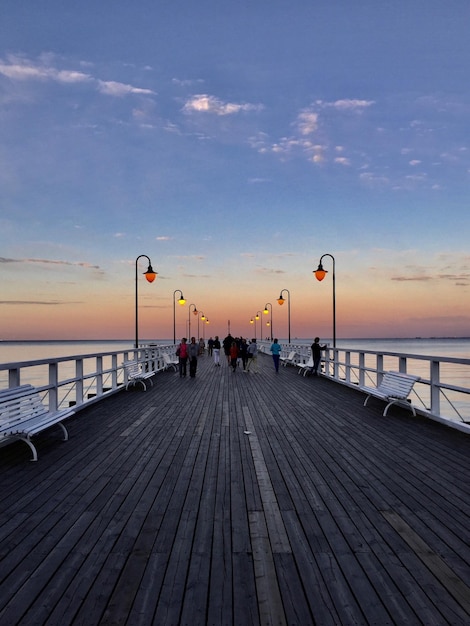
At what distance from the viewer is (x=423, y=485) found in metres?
5.76

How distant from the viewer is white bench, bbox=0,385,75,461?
6.91 metres

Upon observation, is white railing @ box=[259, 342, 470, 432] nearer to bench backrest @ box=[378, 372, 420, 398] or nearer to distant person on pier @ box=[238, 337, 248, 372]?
bench backrest @ box=[378, 372, 420, 398]

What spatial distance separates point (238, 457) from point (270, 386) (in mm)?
10021

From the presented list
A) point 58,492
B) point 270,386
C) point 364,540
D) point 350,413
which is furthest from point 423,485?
point 270,386

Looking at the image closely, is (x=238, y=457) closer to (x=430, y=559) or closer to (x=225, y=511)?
(x=225, y=511)

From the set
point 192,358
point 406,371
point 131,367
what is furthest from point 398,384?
Answer: point 192,358

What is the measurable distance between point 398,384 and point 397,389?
0.45ft

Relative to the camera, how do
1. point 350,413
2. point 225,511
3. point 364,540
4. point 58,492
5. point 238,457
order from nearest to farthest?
point 364,540 → point 225,511 → point 58,492 → point 238,457 → point 350,413

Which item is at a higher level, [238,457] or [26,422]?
[26,422]

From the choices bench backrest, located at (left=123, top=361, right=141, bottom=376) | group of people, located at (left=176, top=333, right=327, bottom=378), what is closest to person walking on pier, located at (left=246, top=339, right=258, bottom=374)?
group of people, located at (left=176, top=333, right=327, bottom=378)

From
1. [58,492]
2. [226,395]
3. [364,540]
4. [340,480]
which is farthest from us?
[226,395]

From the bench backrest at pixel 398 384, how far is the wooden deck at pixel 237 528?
1558 millimetres

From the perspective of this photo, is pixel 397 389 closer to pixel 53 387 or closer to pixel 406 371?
pixel 406 371

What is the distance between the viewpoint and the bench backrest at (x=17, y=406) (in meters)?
6.91
